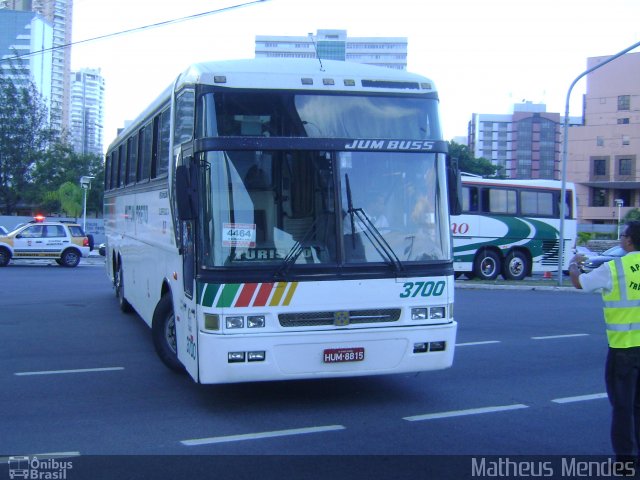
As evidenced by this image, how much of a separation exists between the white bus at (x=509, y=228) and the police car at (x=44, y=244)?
47.4ft

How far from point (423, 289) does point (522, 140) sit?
16635cm

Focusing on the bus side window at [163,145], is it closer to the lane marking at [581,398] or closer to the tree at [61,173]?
the lane marking at [581,398]

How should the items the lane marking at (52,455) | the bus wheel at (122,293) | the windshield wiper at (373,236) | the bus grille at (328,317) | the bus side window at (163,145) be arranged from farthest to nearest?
the bus wheel at (122,293)
the bus side window at (163,145)
the windshield wiper at (373,236)
the bus grille at (328,317)
the lane marking at (52,455)

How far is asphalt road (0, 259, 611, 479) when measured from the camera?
6.14 meters

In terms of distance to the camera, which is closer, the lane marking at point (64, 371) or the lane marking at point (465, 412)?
the lane marking at point (465, 412)

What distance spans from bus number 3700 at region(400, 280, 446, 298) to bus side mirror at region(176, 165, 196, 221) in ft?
7.01

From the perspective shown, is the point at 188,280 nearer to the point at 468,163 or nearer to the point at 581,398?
the point at 581,398

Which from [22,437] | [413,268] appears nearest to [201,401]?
[22,437]

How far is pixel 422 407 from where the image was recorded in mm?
7535

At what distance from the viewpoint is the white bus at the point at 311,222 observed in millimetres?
6922

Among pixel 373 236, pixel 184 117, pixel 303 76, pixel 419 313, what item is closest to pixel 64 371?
pixel 184 117

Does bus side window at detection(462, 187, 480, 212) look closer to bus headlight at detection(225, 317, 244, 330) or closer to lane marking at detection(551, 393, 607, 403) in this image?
lane marking at detection(551, 393, 607, 403)

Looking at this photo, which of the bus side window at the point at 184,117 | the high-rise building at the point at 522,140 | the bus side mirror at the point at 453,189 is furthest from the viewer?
the high-rise building at the point at 522,140

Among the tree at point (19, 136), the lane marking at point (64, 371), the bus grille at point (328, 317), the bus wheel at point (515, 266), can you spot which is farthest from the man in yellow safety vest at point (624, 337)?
the tree at point (19, 136)
